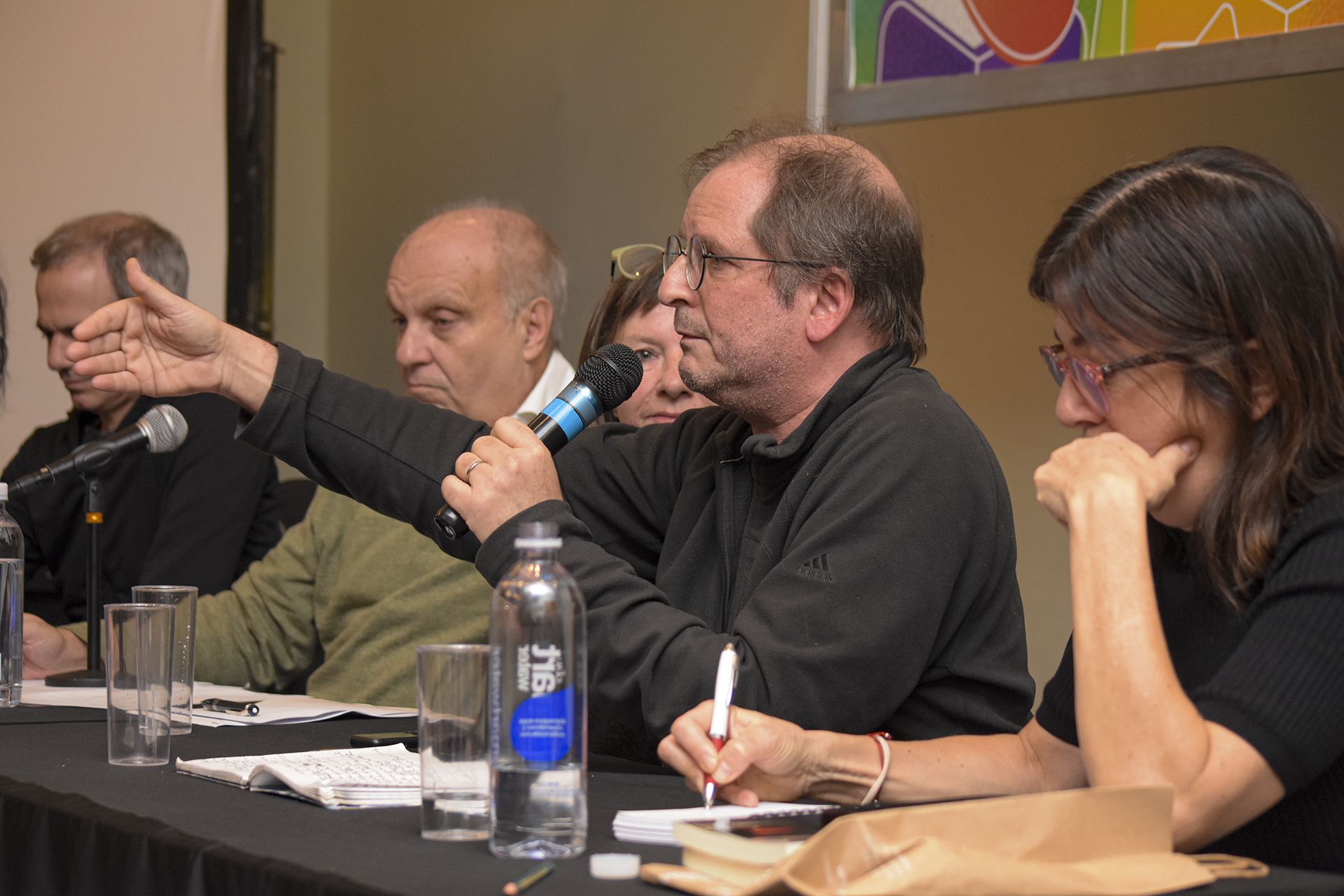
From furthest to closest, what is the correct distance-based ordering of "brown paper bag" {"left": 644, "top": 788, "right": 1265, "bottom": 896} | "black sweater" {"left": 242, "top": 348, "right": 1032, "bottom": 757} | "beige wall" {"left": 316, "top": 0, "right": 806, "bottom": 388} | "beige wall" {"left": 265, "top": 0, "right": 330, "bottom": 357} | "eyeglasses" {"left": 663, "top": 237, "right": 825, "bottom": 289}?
"beige wall" {"left": 265, "top": 0, "right": 330, "bottom": 357}, "beige wall" {"left": 316, "top": 0, "right": 806, "bottom": 388}, "eyeglasses" {"left": 663, "top": 237, "right": 825, "bottom": 289}, "black sweater" {"left": 242, "top": 348, "right": 1032, "bottom": 757}, "brown paper bag" {"left": 644, "top": 788, "right": 1265, "bottom": 896}

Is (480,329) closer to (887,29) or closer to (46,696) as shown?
(887,29)

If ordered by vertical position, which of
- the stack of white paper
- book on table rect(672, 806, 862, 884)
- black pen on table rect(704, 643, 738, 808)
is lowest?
the stack of white paper

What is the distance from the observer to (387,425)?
1914 mm

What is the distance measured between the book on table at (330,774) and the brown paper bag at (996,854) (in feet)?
1.22

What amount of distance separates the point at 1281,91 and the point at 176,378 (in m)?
1.86

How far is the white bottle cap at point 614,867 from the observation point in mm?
928

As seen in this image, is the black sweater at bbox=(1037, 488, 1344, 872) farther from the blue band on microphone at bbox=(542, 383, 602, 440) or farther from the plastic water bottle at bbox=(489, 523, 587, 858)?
the blue band on microphone at bbox=(542, 383, 602, 440)

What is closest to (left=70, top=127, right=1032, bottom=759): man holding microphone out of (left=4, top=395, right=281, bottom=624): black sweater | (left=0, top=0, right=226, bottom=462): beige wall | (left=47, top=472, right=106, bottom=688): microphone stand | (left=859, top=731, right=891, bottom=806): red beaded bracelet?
(left=859, top=731, right=891, bottom=806): red beaded bracelet

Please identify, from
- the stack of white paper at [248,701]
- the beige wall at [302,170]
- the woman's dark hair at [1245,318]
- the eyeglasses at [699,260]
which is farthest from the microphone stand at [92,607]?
the beige wall at [302,170]

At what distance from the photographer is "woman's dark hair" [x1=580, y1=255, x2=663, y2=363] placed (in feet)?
8.11

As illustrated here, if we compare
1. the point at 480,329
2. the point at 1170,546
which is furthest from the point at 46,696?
the point at 1170,546

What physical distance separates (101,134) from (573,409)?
107 inches

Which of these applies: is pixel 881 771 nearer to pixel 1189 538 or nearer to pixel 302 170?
pixel 1189 538

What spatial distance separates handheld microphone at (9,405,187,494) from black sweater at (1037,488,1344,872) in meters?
1.48
